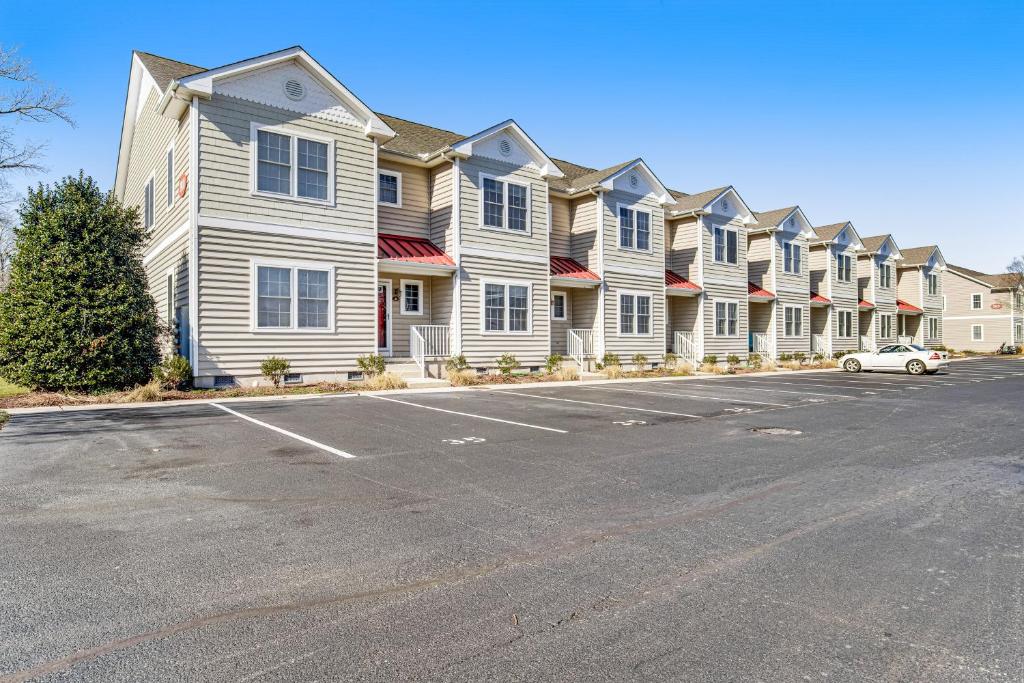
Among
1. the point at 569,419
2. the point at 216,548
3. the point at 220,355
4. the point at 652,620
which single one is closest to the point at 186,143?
the point at 220,355

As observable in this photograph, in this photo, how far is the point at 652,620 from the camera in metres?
3.29

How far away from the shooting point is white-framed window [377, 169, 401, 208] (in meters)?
20.6

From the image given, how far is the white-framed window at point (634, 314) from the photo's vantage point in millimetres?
25188

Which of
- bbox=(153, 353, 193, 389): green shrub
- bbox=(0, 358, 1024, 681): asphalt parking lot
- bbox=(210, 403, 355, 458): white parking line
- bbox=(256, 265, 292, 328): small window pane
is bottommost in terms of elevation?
bbox=(0, 358, 1024, 681): asphalt parking lot

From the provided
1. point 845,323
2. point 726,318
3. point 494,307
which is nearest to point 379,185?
point 494,307

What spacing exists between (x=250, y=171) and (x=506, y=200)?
8.61 m

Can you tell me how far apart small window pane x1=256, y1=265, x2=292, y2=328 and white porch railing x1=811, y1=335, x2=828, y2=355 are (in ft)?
102

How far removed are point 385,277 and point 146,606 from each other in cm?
1741

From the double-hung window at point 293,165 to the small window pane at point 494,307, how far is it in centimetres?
605

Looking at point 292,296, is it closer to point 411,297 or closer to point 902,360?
point 411,297

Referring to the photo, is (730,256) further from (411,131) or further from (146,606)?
(146,606)

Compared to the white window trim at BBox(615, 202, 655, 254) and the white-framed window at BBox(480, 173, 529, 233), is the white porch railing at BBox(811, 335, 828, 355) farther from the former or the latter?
the white-framed window at BBox(480, 173, 529, 233)

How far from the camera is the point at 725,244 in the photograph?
30.2m

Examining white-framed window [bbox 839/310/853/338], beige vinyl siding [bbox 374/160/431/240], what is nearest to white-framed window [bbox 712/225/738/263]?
white-framed window [bbox 839/310/853/338]
